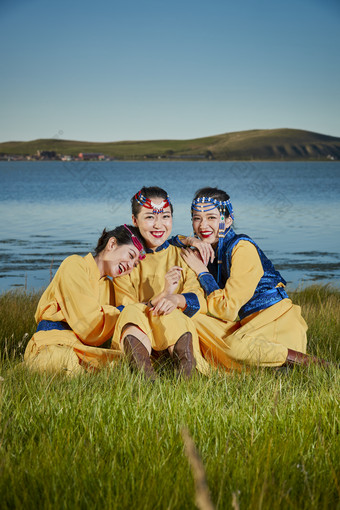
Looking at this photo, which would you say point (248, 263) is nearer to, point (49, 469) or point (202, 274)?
point (202, 274)

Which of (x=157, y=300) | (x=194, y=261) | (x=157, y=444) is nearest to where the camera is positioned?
(x=157, y=444)

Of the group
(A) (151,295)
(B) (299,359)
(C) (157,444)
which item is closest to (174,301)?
(A) (151,295)

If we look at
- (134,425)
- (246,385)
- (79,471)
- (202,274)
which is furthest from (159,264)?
(79,471)

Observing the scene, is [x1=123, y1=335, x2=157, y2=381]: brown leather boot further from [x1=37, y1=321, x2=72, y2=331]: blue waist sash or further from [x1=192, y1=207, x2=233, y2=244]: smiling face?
[x1=192, y1=207, x2=233, y2=244]: smiling face

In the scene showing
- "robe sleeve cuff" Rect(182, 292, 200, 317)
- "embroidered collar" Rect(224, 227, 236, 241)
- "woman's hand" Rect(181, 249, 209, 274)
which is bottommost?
"robe sleeve cuff" Rect(182, 292, 200, 317)

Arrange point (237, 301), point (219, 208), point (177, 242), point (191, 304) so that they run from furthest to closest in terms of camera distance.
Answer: point (177, 242) → point (219, 208) → point (237, 301) → point (191, 304)

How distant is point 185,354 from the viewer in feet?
15.1

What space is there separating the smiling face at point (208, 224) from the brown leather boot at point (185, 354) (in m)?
1.02

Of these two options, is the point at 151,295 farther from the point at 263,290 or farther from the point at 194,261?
the point at 263,290

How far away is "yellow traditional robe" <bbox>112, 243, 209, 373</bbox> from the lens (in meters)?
4.61

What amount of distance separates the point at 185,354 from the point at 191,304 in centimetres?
43

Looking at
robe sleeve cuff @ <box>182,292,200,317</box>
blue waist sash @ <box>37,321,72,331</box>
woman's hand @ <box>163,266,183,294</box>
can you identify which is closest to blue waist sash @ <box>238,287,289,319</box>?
robe sleeve cuff @ <box>182,292,200,317</box>

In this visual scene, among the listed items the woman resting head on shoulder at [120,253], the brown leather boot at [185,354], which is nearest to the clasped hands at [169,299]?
the brown leather boot at [185,354]

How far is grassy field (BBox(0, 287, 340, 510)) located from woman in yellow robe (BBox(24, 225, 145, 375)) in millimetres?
431
